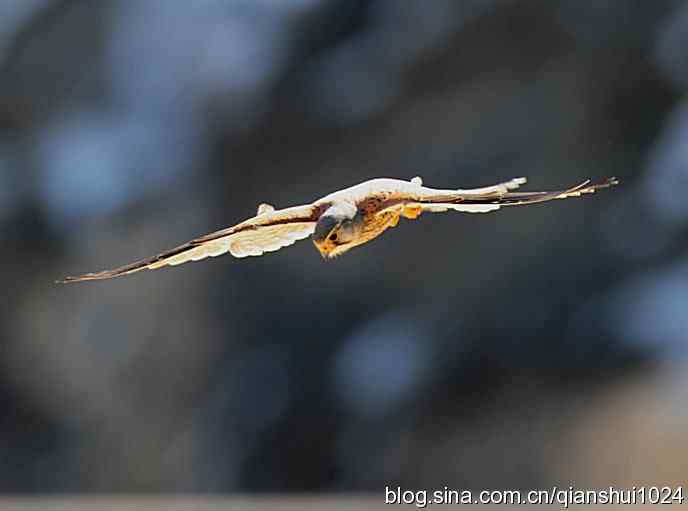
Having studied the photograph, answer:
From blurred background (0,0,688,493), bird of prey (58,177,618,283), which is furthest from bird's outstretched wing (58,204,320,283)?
blurred background (0,0,688,493)

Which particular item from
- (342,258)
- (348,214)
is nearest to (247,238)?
(348,214)

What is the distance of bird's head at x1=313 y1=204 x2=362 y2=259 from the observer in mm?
1448

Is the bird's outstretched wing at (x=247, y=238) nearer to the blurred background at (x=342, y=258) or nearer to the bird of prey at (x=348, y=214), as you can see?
the bird of prey at (x=348, y=214)

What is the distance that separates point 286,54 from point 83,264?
4.79ft

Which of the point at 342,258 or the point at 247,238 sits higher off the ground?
the point at 342,258

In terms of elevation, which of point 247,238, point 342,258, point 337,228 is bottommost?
point 337,228

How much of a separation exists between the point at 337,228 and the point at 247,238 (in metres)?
0.25

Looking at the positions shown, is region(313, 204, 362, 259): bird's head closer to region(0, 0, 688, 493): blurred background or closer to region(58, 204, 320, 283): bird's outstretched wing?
region(58, 204, 320, 283): bird's outstretched wing

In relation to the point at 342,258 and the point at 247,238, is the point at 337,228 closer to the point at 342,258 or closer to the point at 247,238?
the point at 247,238

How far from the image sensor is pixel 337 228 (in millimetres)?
1450

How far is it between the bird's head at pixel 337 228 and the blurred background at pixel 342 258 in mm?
3336

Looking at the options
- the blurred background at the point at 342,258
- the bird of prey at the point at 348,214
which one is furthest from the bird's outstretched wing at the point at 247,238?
the blurred background at the point at 342,258

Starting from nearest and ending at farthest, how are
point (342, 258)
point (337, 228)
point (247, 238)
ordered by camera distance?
point (337, 228), point (247, 238), point (342, 258)

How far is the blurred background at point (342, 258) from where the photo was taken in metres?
4.86
